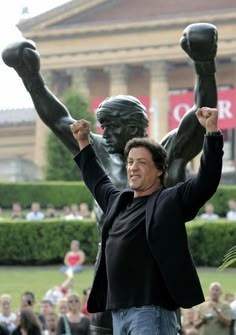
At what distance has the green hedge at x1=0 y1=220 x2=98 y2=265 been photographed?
76.3ft

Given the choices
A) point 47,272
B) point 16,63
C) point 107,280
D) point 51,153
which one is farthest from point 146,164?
point 51,153

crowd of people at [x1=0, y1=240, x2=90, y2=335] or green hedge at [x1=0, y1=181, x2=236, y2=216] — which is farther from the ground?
crowd of people at [x1=0, y1=240, x2=90, y2=335]

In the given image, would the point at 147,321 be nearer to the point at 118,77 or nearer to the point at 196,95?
the point at 196,95

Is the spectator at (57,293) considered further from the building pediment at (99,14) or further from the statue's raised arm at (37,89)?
the building pediment at (99,14)

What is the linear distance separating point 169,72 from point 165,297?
56379mm

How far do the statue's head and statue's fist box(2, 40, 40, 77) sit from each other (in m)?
0.46

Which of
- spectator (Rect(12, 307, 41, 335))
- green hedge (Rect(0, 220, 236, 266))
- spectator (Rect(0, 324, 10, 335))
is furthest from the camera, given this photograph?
green hedge (Rect(0, 220, 236, 266))

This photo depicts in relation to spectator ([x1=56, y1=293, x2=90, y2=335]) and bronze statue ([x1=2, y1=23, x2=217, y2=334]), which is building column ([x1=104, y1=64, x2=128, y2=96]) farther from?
bronze statue ([x1=2, y1=23, x2=217, y2=334])

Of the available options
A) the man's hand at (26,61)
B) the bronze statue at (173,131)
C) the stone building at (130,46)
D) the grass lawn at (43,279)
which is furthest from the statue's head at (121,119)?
the stone building at (130,46)

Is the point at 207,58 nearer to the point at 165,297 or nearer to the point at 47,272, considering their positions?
the point at 165,297

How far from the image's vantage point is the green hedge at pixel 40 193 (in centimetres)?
3781

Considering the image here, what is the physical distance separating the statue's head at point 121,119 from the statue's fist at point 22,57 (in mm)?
458

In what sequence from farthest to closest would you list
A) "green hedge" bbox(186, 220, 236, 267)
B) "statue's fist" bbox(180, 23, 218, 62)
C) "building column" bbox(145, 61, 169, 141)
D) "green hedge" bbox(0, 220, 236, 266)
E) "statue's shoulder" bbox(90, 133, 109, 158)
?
"building column" bbox(145, 61, 169, 141) → "green hedge" bbox(0, 220, 236, 266) → "green hedge" bbox(186, 220, 236, 267) → "statue's shoulder" bbox(90, 133, 109, 158) → "statue's fist" bbox(180, 23, 218, 62)

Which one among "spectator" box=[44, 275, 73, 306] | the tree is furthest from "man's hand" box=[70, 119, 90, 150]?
the tree
